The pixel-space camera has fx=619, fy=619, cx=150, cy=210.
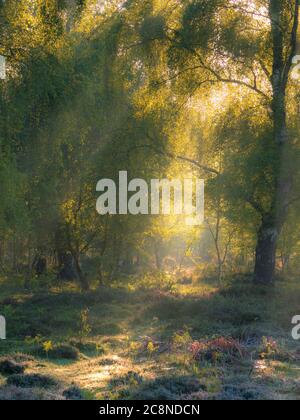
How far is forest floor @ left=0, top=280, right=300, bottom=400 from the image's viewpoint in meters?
9.60

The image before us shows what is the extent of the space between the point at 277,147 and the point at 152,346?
10172mm

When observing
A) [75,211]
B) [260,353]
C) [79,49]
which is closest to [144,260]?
[75,211]

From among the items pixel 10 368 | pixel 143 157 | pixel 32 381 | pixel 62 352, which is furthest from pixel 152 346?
pixel 143 157

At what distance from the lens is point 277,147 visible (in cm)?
2092

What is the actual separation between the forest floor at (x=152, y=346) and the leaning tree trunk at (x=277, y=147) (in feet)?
4.09

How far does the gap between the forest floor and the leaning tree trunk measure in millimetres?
1247

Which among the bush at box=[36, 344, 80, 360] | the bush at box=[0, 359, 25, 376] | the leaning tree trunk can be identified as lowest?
the bush at box=[36, 344, 80, 360]

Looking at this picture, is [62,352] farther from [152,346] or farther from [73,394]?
[73,394]

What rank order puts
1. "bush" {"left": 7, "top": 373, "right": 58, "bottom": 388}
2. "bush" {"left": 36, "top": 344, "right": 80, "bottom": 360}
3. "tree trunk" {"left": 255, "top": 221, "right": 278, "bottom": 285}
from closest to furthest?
"bush" {"left": 7, "top": 373, "right": 58, "bottom": 388} < "bush" {"left": 36, "top": 344, "right": 80, "bottom": 360} < "tree trunk" {"left": 255, "top": 221, "right": 278, "bottom": 285}

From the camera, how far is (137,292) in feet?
77.8

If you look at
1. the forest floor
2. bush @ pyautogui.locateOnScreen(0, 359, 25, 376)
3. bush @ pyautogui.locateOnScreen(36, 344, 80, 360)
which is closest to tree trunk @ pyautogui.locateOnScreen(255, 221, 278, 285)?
the forest floor

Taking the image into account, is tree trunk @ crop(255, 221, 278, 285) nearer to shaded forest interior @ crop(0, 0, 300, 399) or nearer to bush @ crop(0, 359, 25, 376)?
shaded forest interior @ crop(0, 0, 300, 399)

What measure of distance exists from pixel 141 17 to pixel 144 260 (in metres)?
22.4
